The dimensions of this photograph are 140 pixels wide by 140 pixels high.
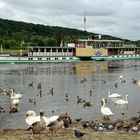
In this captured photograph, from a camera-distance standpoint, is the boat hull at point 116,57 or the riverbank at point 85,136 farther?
the boat hull at point 116,57

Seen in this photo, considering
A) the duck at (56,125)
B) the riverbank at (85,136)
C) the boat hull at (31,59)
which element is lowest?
the boat hull at (31,59)

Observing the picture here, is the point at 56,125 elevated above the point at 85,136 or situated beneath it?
elevated above

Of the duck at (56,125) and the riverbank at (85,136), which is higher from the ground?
the duck at (56,125)

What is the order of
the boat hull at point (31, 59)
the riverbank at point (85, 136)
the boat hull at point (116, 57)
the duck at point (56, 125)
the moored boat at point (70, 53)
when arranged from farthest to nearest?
the boat hull at point (116, 57) < the moored boat at point (70, 53) < the boat hull at point (31, 59) < the duck at point (56, 125) < the riverbank at point (85, 136)

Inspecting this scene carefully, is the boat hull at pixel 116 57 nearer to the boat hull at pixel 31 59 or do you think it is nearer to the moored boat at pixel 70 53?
the moored boat at pixel 70 53

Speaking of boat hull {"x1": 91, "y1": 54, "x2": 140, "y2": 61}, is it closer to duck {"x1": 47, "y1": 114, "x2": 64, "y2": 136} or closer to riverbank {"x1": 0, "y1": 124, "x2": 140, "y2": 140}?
riverbank {"x1": 0, "y1": 124, "x2": 140, "y2": 140}

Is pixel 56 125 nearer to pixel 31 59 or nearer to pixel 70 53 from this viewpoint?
pixel 31 59

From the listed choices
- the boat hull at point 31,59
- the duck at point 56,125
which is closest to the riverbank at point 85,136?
the duck at point 56,125

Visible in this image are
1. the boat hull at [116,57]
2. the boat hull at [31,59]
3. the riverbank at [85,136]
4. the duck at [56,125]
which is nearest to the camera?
the riverbank at [85,136]

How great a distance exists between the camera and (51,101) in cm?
3797

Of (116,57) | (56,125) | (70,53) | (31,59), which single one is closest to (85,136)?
(56,125)

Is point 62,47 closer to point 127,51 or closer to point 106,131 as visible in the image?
point 127,51

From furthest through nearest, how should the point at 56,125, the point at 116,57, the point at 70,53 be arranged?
the point at 116,57 → the point at 70,53 → the point at 56,125

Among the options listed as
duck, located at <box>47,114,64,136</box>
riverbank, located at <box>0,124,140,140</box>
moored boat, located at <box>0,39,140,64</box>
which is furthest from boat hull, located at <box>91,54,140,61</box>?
duck, located at <box>47,114,64,136</box>
